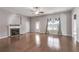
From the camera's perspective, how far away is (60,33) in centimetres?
531

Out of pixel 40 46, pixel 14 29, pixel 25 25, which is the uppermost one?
pixel 25 25

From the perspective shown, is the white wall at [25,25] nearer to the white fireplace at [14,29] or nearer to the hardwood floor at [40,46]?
the white fireplace at [14,29]

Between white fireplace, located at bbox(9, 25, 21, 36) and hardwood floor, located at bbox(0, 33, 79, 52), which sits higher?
white fireplace, located at bbox(9, 25, 21, 36)

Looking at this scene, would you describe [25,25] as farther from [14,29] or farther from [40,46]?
[40,46]

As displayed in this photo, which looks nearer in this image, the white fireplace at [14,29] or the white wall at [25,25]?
the white wall at [25,25]

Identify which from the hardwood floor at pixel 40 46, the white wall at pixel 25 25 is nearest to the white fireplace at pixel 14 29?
the white wall at pixel 25 25

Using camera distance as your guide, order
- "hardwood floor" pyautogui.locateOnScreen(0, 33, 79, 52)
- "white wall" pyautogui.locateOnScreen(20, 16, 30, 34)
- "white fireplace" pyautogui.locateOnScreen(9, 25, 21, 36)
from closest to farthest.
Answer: "hardwood floor" pyautogui.locateOnScreen(0, 33, 79, 52)
"white wall" pyautogui.locateOnScreen(20, 16, 30, 34)
"white fireplace" pyautogui.locateOnScreen(9, 25, 21, 36)

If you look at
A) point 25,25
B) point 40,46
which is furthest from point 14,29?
point 40,46

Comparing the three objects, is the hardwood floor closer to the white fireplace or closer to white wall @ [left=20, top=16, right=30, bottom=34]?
white wall @ [left=20, top=16, right=30, bottom=34]

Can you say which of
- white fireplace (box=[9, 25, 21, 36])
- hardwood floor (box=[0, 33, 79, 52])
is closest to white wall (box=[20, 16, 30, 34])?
white fireplace (box=[9, 25, 21, 36])
